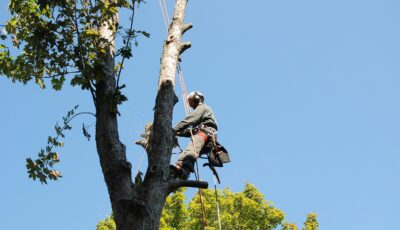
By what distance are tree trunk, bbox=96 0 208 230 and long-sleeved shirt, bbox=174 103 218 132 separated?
1.37 m

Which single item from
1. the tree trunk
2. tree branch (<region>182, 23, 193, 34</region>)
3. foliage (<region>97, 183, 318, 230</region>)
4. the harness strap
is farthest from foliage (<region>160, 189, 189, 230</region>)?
the tree trunk

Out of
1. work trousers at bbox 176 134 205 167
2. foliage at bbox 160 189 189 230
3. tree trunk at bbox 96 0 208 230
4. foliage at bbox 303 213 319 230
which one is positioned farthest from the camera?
foliage at bbox 303 213 319 230

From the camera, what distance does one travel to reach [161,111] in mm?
4891

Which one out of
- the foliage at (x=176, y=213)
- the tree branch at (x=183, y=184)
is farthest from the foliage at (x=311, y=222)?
the tree branch at (x=183, y=184)

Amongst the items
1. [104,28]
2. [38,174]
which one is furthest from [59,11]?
[38,174]

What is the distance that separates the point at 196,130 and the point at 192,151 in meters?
0.71

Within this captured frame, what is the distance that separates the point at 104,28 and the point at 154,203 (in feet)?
8.08

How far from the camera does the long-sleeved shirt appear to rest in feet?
22.0

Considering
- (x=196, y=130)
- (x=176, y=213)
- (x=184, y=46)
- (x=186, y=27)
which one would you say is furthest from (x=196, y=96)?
(x=176, y=213)

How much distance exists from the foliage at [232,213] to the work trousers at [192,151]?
443 inches

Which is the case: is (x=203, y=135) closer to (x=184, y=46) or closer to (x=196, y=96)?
(x=196, y=96)

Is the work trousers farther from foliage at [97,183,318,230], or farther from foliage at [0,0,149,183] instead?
foliage at [97,183,318,230]

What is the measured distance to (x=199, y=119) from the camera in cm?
695

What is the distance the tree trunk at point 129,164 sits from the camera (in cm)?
404
